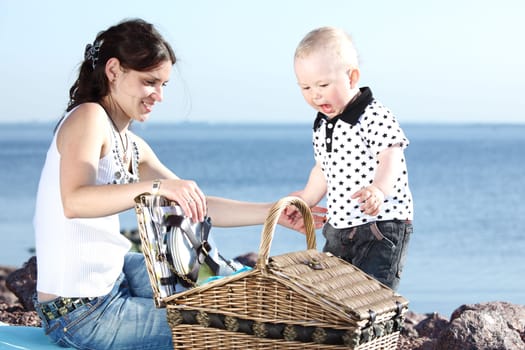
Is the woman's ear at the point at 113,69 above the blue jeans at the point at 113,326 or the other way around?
above

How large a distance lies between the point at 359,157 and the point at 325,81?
36cm

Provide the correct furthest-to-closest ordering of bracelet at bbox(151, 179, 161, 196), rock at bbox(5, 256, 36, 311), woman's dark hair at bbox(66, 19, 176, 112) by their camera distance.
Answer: rock at bbox(5, 256, 36, 311), woman's dark hair at bbox(66, 19, 176, 112), bracelet at bbox(151, 179, 161, 196)

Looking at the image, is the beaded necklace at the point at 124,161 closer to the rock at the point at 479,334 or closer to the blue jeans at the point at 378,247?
the blue jeans at the point at 378,247

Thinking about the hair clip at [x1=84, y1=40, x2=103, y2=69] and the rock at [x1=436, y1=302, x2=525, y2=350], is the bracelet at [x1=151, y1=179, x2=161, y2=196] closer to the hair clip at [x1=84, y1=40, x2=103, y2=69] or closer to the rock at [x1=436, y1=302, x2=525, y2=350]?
the hair clip at [x1=84, y1=40, x2=103, y2=69]

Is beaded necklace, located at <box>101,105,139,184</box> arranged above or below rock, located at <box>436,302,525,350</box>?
above

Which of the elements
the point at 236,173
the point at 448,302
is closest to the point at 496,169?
the point at 236,173

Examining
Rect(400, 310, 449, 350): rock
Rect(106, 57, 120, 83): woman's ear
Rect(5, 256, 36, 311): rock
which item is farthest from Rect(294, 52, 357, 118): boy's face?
Rect(5, 256, 36, 311): rock

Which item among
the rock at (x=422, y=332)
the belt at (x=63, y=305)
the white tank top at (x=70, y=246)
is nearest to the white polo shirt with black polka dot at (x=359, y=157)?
the white tank top at (x=70, y=246)

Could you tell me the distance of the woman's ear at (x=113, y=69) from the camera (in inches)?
169

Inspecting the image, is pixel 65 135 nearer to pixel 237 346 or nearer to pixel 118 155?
pixel 118 155

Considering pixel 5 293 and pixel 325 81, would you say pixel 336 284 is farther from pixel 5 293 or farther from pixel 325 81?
pixel 5 293

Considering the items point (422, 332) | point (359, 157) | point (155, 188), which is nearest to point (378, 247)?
point (359, 157)

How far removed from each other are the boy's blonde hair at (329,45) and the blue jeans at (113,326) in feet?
4.18

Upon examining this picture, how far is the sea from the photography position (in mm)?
13797
